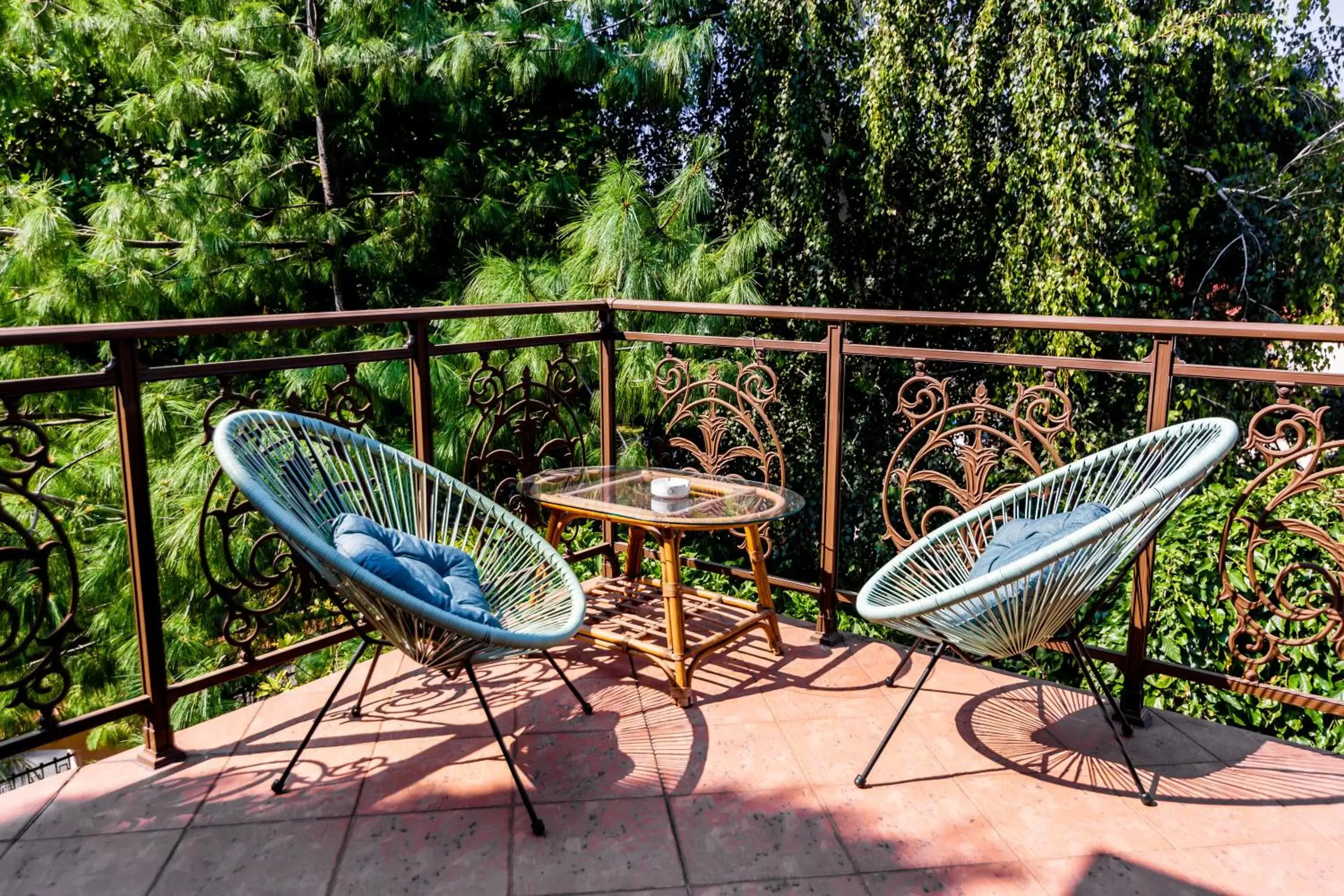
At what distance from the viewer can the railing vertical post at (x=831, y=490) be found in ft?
8.93

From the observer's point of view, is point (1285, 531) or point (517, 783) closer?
point (517, 783)

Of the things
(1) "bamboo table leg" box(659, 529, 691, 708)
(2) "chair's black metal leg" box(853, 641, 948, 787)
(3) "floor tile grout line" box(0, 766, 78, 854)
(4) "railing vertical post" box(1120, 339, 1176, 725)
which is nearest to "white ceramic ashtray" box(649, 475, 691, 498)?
(1) "bamboo table leg" box(659, 529, 691, 708)

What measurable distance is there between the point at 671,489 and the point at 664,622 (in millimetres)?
540

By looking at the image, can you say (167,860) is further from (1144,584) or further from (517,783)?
(1144,584)

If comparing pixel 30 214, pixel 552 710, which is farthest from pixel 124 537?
pixel 552 710

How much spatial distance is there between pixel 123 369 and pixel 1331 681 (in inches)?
135

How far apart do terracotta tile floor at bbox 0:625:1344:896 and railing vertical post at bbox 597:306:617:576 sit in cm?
85

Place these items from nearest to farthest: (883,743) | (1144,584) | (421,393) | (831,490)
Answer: (883,743) < (1144,584) < (421,393) < (831,490)

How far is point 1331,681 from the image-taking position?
2.89 m

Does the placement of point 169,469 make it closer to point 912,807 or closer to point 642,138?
point 912,807

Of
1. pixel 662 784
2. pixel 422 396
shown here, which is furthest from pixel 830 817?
pixel 422 396

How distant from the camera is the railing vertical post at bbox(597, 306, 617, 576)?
328 centimetres

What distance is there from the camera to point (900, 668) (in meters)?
2.45

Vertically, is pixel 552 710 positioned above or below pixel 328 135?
below
